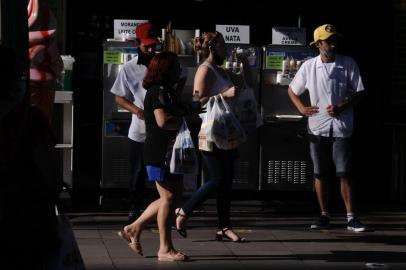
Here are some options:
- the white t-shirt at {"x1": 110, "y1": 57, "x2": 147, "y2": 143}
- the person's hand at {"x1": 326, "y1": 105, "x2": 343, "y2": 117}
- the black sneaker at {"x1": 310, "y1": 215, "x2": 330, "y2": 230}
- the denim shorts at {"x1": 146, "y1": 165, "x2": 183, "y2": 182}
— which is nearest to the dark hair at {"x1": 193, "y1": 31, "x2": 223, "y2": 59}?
the white t-shirt at {"x1": 110, "y1": 57, "x2": 147, "y2": 143}

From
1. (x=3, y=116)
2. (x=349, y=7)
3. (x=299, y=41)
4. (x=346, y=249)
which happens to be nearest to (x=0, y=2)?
(x=3, y=116)

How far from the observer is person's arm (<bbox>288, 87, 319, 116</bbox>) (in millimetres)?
9734

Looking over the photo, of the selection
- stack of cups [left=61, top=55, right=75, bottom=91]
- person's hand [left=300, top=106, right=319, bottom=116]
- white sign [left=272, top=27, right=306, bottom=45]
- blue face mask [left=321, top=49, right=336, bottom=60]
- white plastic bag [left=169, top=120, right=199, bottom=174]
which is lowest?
white plastic bag [left=169, top=120, right=199, bottom=174]

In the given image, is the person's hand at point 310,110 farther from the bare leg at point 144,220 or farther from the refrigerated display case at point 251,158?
the bare leg at point 144,220

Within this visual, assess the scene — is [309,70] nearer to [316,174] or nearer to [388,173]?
[316,174]

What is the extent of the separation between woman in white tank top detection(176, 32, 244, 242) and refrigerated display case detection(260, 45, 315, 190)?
180cm

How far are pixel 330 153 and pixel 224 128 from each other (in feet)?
5.35

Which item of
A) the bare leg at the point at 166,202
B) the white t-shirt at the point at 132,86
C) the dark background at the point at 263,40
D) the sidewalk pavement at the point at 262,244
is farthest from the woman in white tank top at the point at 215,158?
the dark background at the point at 263,40

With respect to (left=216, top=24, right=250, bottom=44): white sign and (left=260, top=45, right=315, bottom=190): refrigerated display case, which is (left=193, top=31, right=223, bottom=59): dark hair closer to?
(left=216, top=24, right=250, bottom=44): white sign

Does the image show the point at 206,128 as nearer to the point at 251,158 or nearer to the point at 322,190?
the point at 322,190

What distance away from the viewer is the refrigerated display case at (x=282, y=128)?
10.7m

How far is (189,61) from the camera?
419 inches

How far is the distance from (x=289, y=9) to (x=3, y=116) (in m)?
7.04

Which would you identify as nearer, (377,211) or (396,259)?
(396,259)
